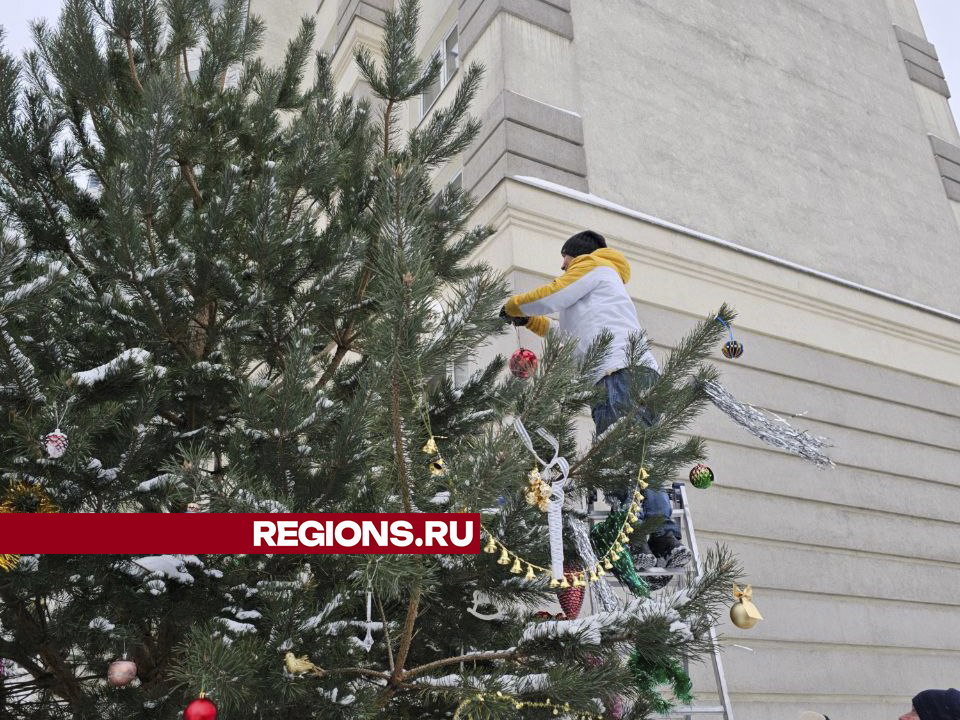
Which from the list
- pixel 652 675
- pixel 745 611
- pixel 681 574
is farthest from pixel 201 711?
pixel 681 574

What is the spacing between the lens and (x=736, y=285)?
7258 millimetres

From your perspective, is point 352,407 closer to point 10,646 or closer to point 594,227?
point 10,646

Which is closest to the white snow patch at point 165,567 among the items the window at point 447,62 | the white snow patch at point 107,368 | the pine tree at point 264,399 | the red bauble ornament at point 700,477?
the pine tree at point 264,399

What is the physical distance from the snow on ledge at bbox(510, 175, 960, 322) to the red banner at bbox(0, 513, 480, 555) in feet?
14.9

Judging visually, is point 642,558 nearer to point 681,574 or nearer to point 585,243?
point 681,574

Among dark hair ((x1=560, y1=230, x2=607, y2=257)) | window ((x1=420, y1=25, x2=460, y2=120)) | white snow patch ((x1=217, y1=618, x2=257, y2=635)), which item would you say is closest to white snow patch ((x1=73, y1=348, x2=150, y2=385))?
white snow patch ((x1=217, y1=618, x2=257, y2=635))

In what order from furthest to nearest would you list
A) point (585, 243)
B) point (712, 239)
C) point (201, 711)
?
point (712, 239)
point (585, 243)
point (201, 711)

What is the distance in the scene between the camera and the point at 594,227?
659cm

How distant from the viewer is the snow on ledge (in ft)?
21.3

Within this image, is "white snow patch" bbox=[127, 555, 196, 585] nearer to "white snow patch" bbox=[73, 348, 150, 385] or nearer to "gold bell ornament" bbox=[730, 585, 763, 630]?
"white snow patch" bbox=[73, 348, 150, 385]

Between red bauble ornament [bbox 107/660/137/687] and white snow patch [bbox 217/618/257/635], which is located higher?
white snow patch [bbox 217/618/257/635]

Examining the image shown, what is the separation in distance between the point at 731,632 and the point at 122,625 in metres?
4.30

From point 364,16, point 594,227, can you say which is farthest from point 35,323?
point 364,16

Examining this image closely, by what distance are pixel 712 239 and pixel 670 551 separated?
14.2ft
